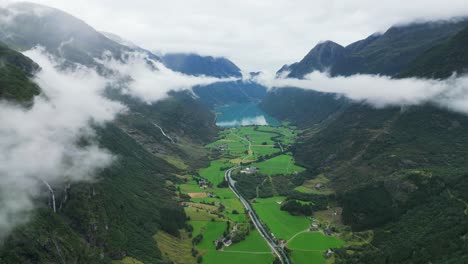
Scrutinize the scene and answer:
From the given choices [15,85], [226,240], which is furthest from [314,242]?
[15,85]

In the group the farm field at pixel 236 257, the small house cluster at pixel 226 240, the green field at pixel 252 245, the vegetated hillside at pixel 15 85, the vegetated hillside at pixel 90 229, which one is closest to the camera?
the vegetated hillside at pixel 90 229

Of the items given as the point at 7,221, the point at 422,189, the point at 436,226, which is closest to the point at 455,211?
the point at 436,226

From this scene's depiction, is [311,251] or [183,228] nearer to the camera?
[311,251]

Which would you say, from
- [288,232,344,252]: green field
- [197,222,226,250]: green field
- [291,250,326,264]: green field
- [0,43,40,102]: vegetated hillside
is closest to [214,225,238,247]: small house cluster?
[197,222,226,250]: green field

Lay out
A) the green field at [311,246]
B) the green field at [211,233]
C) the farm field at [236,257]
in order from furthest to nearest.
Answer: the green field at [211,233] < the green field at [311,246] < the farm field at [236,257]

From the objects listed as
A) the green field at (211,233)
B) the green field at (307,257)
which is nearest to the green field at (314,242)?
the green field at (307,257)

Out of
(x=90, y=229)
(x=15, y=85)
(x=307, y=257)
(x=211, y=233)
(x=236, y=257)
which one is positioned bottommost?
(x=211, y=233)

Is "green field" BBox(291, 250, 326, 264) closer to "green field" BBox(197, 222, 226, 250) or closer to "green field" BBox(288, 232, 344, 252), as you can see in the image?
"green field" BBox(288, 232, 344, 252)

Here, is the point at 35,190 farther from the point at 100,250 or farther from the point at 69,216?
the point at 100,250

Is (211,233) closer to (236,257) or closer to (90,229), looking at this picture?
(236,257)

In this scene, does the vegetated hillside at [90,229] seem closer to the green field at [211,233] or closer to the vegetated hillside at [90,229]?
the vegetated hillside at [90,229]

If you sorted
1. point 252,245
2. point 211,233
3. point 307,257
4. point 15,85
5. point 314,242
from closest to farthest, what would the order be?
point 307,257 < point 252,245 < point 314,242 < point 15,85 < point 211,233
